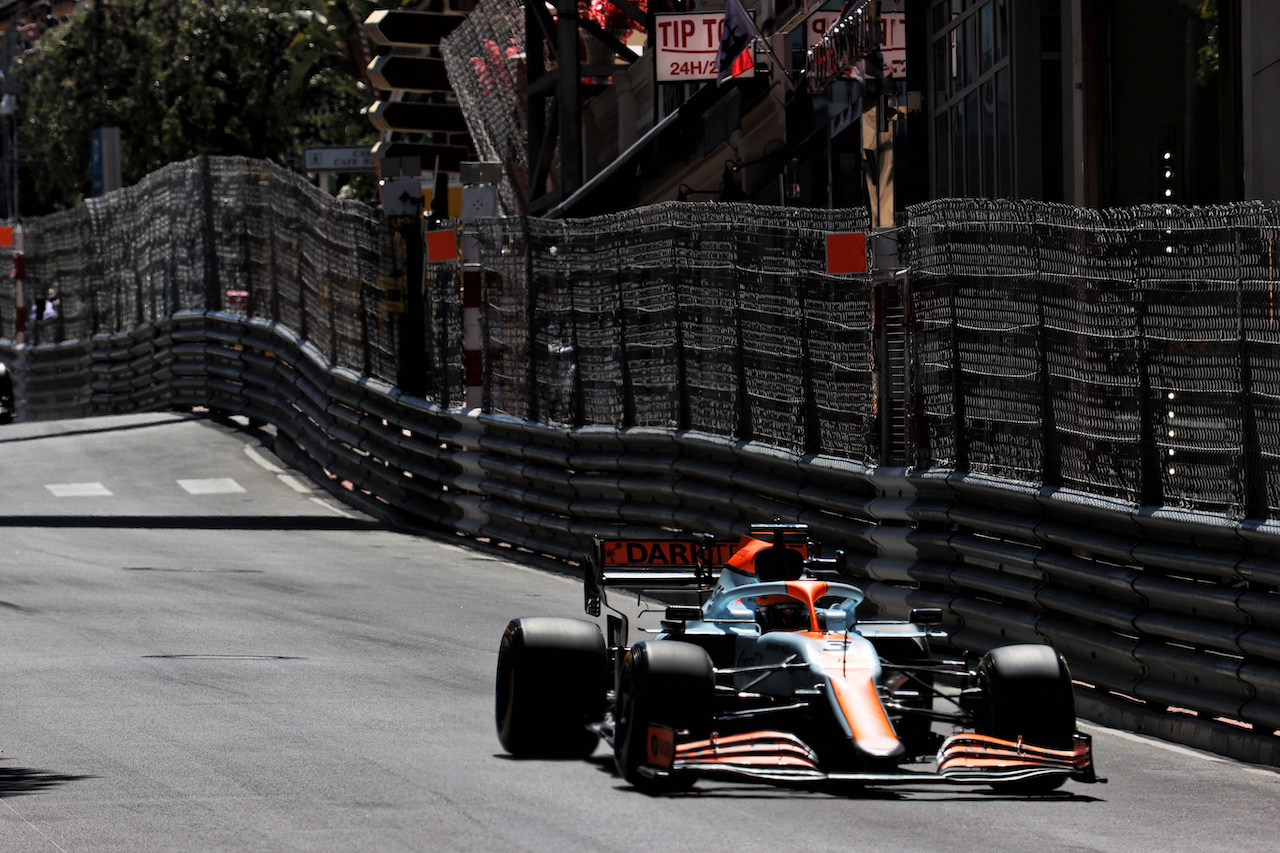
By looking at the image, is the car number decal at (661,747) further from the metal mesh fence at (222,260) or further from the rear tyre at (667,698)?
the metal mesh fence at (222,260)

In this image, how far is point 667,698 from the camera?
22.7ft

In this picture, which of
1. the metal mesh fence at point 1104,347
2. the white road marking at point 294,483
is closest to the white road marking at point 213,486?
the white road marking at point 294,483

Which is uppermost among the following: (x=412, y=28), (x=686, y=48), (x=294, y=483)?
(x=412, y=28)

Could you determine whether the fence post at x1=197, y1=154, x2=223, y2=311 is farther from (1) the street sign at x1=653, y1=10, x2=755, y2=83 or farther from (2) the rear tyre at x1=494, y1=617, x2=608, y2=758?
(2) the rear tyre at x1=494, y1=617, x2=608, y2=758

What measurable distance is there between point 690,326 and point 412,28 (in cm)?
1809

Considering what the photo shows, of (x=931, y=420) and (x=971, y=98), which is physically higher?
(x=971, y=98)

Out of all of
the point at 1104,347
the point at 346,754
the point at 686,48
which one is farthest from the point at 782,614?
the point at 686,48

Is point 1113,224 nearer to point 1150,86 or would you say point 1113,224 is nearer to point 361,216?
point 1150,86

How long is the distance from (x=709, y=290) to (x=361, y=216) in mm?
6474

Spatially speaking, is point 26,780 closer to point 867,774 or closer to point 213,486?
point 867,774

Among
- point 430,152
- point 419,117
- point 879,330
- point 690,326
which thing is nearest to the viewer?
point 879,330

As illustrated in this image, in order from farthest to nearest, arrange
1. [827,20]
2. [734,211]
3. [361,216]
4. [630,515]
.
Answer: [827,20] < [361,216] < [630,515] < [734,211]

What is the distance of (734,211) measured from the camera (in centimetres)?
1374

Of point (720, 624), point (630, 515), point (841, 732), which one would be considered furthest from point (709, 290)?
point (841, 732)
